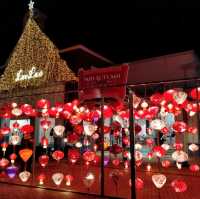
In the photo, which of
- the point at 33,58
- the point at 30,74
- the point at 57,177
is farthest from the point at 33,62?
the point at 57,177

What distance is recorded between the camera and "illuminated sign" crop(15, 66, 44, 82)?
37.3 ft

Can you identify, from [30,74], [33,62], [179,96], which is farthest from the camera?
[30,74]

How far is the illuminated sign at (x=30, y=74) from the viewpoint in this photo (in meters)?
11.4

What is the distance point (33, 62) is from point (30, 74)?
36.4 inches

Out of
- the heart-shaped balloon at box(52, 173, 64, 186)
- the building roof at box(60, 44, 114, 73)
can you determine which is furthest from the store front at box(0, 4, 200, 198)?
the building roof at box(60, 44, 114, 73)

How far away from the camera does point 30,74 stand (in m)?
12.2

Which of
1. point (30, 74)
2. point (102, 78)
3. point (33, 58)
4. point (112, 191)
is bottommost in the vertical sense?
point (112, 191)

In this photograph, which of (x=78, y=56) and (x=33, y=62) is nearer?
(x=33, y=62)

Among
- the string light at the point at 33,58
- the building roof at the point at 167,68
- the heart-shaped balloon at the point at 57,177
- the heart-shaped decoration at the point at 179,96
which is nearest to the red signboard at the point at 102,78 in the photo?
the heart-shaped decoration at the point at 179,96

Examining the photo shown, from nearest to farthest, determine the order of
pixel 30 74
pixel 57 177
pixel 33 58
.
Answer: pixel 57 177 < pixel 33 58 < pixel 30 74

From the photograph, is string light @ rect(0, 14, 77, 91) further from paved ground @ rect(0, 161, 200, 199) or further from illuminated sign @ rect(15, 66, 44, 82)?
paved ground @ rect(0, 161, 200, 199)

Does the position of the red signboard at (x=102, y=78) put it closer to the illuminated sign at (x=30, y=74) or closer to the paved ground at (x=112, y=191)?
the paved ground at (x=112, y=191)

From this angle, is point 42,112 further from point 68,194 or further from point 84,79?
point 68,194

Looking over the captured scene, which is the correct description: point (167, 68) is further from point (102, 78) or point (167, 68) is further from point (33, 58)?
point (102, 78)
